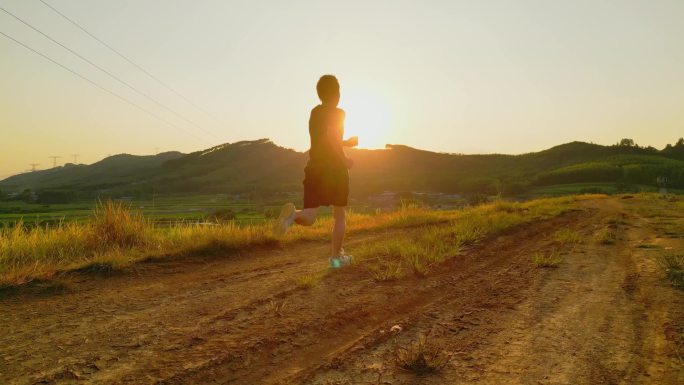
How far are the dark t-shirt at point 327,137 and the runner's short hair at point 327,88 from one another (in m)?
0.14

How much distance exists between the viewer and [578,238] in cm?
695

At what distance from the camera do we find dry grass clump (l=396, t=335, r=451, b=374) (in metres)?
2.14

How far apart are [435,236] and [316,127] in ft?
10.1

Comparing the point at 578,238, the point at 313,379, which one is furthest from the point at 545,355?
the point at 578,238

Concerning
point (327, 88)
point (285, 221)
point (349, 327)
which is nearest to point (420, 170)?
point (327, 88)

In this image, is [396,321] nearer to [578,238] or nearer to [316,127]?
[316,127]

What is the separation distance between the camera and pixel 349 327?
2898 mm

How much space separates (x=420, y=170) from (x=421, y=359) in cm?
11966

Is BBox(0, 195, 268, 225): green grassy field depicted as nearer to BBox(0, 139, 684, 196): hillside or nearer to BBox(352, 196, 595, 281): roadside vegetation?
BBox(352, 196, 595, 281): roadside vegetation

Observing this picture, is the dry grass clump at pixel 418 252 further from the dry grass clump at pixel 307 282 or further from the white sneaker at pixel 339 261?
the dry grass clump at pixel 307 282

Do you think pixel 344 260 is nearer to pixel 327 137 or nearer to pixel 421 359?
pixel 327 137

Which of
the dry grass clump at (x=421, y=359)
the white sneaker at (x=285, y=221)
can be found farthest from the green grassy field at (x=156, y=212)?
the dry grass clump at (x=421, y=359)

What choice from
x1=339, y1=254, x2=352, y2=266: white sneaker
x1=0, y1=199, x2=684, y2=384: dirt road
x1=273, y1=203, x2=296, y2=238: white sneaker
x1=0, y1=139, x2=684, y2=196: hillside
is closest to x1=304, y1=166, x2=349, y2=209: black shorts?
x1=273, y1=203, x2=296, y2=238: white sneaker

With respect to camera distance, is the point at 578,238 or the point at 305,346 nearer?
the point at 305,346
